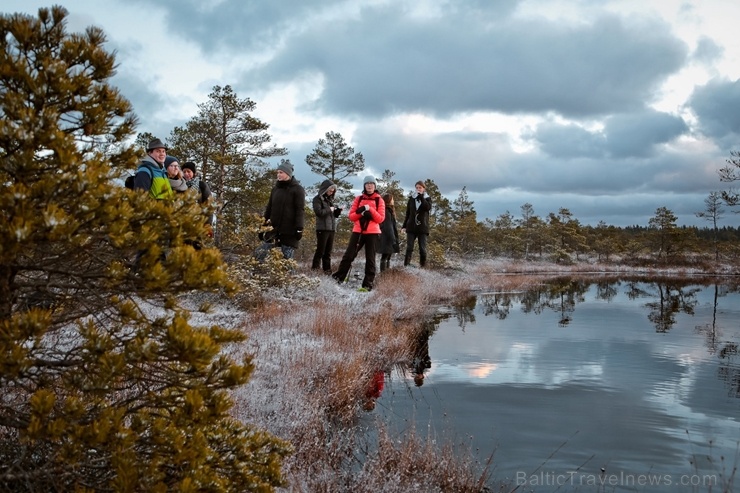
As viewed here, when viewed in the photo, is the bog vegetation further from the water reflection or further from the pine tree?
the water reflection

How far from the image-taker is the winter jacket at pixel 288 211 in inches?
402

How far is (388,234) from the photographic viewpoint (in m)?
14.7

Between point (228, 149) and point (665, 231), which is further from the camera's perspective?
point (665, 231)

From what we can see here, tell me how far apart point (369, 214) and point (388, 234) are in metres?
3.70

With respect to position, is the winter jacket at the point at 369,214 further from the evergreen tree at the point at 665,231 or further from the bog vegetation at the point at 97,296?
the evergreen tree at the point at 665,231

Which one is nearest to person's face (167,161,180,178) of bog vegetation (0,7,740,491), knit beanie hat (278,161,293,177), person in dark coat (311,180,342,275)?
knit beanie hat (278,161,293,177)

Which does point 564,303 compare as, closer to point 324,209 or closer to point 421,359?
point 324,209

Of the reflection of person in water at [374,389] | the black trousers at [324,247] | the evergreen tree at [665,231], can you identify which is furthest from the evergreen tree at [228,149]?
the evergreen tree at [665,231]

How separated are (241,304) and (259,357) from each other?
3570 millimetres

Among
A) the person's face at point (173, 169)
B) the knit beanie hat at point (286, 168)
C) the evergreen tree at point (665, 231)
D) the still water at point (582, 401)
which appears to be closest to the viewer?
the still water at point (582, 401)

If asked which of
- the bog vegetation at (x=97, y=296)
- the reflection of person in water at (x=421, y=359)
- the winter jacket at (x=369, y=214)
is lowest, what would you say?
the reflection of person in water at (x=421, y=359)

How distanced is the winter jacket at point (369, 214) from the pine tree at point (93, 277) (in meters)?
8.71

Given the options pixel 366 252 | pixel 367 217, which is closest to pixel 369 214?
pixel 367 217

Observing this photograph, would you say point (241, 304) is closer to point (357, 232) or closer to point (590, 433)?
point (357, 232)
